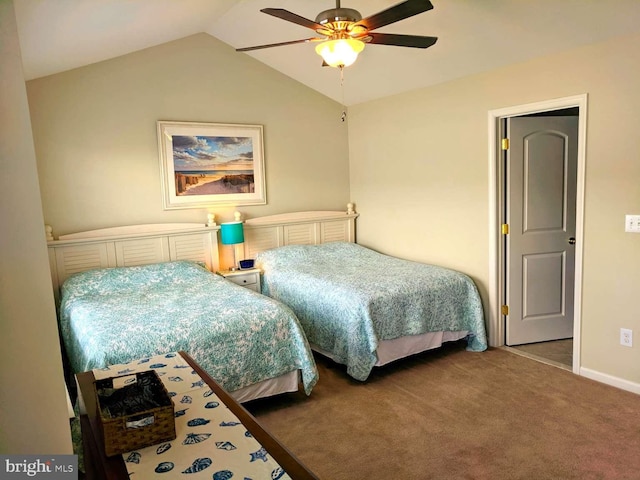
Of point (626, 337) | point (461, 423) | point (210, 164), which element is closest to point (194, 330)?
point (461, 423)

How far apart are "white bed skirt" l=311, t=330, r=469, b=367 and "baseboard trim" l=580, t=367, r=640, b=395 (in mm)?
903

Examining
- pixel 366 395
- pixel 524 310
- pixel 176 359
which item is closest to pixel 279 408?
pixel 366 395

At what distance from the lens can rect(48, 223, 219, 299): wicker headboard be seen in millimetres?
3795

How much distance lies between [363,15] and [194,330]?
8.14ft

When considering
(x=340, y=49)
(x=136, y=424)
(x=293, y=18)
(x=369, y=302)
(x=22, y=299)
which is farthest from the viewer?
(x=369, y=302)

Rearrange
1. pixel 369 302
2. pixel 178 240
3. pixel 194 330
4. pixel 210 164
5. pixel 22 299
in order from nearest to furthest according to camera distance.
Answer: pixel 22 299 → pixel 194 330 → pixel 369 302 → pixel 178 240 → pixel 210 164

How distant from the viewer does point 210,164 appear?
4.48 meters

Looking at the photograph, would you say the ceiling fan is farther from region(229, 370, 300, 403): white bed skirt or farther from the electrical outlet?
the electrical outlet

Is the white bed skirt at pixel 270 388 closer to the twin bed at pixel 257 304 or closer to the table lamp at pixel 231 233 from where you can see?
the twin bed at pixel 257 304

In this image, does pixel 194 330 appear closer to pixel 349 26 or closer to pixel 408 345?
pixel 408 345

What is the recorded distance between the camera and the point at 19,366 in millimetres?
603

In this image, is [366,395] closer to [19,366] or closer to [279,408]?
[279,408]

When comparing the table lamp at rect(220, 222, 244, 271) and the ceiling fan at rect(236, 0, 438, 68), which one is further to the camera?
the table lamp at rect(220, 222, 244, 271)

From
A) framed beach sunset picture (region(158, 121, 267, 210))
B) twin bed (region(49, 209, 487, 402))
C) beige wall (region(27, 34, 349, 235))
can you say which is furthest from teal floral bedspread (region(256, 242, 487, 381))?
beige wall (region(27, 34, 349, 235))
